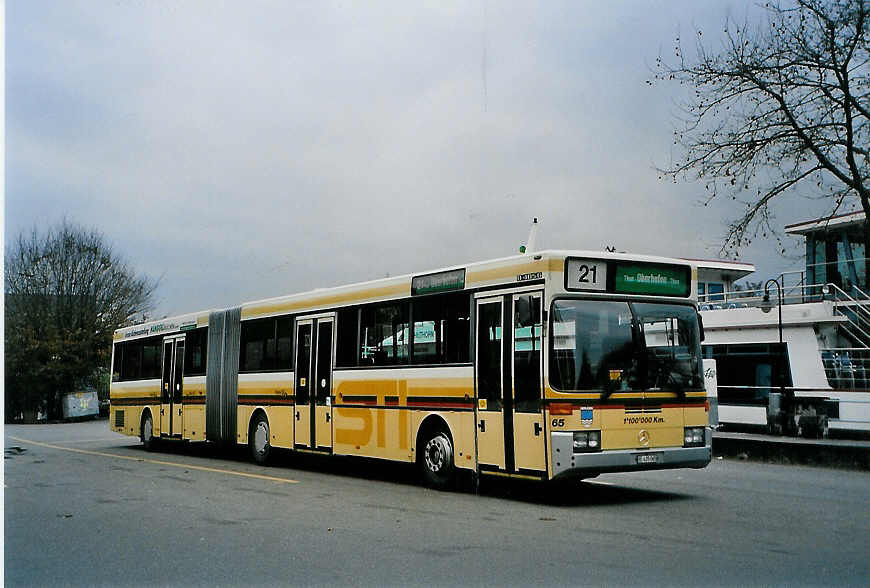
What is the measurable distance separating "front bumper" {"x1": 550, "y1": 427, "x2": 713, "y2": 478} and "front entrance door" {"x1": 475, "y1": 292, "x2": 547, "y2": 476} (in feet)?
0.72

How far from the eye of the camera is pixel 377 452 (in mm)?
15125

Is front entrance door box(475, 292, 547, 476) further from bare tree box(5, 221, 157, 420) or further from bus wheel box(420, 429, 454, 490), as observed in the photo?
bare tree box(5, 221, 157, 420)

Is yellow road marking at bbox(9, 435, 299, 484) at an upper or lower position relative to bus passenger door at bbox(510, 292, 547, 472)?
lower

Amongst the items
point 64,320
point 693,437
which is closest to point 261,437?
point 693,437

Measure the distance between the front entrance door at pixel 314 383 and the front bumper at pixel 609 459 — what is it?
595 centimetres

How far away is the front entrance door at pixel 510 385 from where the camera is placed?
11.8m

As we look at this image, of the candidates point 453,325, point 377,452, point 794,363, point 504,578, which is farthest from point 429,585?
point 794,363

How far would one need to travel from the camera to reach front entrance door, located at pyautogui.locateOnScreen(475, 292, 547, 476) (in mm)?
11797

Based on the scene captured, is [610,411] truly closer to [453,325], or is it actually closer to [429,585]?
[453,325]

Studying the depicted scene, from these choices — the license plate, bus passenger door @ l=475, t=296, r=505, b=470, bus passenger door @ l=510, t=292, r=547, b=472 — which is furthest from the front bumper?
bus passenger door @ l=475, t=296, r=505, b=470

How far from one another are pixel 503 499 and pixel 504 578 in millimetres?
5191

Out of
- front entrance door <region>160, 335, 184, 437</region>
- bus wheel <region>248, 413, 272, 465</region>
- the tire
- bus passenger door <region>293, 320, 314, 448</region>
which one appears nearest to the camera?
bus passenger door <region>293, 320, 314, 448</region>

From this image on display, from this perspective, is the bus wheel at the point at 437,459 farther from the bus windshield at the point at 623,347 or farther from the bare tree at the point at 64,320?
the bare tree at the point at 64,320

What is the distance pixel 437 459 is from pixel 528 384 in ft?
8.00
